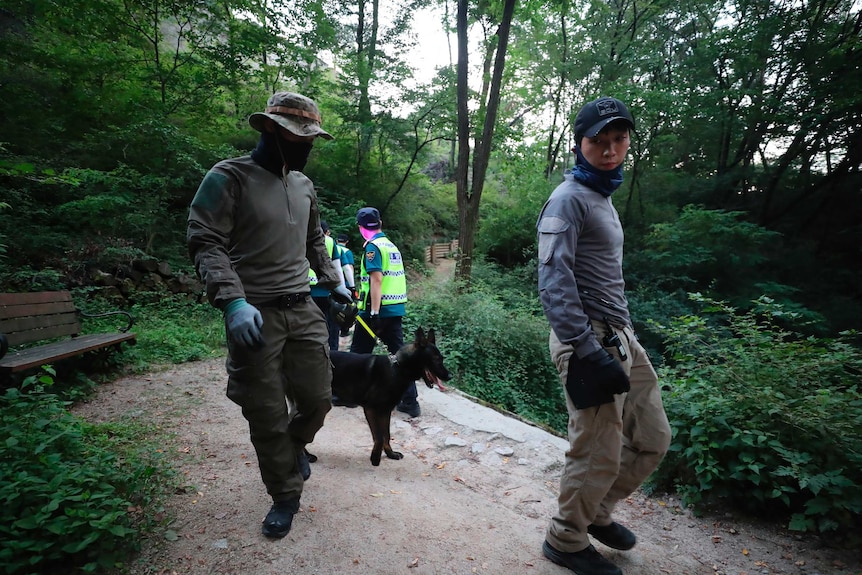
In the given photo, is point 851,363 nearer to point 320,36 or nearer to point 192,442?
point 192,442

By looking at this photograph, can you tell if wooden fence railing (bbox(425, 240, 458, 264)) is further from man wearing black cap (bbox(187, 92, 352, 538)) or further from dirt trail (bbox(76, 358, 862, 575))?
man wearing black cap (bbox(187, 92, 352, 538))

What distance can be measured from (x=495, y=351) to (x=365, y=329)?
2.82 metres

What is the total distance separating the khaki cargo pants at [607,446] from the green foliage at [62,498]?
2191 mm

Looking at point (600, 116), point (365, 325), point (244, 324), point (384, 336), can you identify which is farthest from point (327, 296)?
point (600, 116)

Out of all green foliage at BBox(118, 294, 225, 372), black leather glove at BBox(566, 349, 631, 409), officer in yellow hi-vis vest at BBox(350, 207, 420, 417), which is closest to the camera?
black leather glove at BBox(566, 349, 631, 409)

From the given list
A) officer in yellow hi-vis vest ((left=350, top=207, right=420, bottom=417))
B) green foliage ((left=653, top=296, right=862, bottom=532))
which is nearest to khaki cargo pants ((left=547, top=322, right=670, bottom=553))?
green foliage ((left=653, top=296, right=862, bottom=532))

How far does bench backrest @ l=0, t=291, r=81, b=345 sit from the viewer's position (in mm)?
4352

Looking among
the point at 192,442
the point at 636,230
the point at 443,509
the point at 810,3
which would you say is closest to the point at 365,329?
the point at 192,442

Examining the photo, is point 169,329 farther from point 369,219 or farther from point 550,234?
point 550,234

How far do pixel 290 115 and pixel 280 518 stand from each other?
2.30 m

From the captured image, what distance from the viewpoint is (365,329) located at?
470 cm

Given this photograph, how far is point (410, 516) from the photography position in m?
2.75

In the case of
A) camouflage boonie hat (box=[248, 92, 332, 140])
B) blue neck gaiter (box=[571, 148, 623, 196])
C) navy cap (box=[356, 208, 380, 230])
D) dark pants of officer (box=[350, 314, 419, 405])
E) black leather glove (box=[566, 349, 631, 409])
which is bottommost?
dark pants of officer (box=[350, 314, 419, 405])

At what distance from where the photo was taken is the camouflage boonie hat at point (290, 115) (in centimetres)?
230
